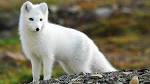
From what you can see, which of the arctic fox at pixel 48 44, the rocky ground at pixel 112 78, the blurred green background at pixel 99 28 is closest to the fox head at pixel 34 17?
the arctic fox at pixel 48 44

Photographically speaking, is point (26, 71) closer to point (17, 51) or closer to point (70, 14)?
point (17, 51)

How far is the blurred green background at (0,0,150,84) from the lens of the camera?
21.1 metres

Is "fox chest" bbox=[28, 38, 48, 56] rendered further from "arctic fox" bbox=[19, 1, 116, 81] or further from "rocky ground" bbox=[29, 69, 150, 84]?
"rocky ground" bbox=[29, 69, 150, 84]

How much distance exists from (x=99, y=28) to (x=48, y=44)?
51.2ft

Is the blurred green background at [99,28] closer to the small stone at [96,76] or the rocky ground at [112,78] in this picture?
the rocky ground at [112,78]

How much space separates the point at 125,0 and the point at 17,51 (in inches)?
448

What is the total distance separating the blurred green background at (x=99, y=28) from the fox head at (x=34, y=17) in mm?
5791

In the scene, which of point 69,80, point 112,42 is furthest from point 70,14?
point 69,80

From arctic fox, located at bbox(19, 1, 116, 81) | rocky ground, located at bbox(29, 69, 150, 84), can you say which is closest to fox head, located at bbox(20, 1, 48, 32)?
arctic fox, located at bbox(19, 1, 116, 81)

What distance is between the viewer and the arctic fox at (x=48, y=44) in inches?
488

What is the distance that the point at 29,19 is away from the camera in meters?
12.3

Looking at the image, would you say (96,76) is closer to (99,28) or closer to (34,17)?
(34,17)

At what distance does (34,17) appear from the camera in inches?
482

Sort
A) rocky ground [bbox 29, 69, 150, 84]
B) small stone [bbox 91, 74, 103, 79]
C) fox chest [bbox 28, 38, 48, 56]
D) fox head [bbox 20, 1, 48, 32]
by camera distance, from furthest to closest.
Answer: fox chest [bbox 28, 38, 48, 56]
fox head [bbox 20, 1, 48, 32]
small stone [bbox 91, 74, 103, 79]
rocky ground [bbox 29, 69, 150, 84]
